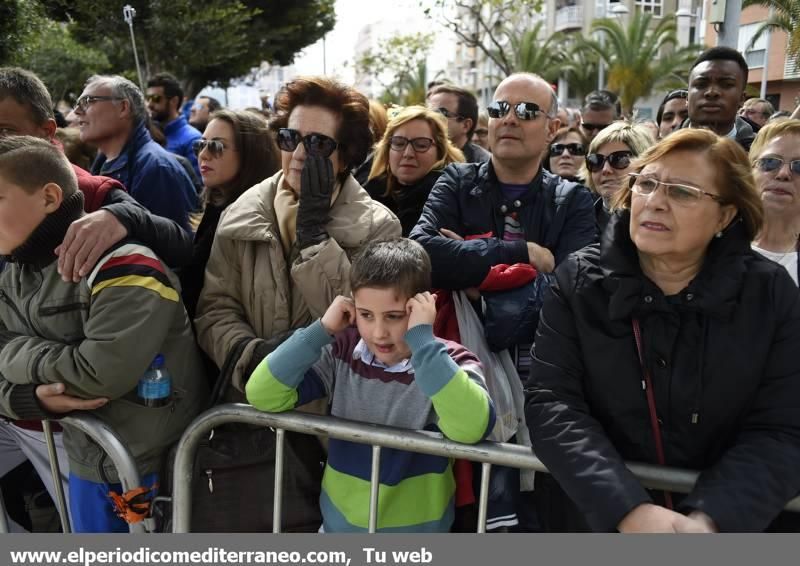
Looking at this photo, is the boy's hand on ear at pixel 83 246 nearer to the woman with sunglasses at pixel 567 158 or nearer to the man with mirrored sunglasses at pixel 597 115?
the woman with sunglasses at pixel 567 158

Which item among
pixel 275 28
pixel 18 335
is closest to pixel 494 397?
pixel 18 335

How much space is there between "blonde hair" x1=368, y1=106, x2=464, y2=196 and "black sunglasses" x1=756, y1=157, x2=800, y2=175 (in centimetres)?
151

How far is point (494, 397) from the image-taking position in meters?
2.34

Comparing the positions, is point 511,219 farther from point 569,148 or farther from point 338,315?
point 569,148

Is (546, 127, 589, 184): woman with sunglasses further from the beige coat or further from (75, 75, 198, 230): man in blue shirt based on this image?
(75, 75, 198, 230): man in blue shirt

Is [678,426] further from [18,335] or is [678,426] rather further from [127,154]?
[127,154]

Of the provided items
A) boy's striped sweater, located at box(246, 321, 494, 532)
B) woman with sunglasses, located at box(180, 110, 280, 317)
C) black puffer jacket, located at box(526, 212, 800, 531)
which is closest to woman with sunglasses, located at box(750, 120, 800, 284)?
black puffer jacket, located at box(526, 212, 800, 531)

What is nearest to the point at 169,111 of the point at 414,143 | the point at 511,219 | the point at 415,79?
the point at 414,143

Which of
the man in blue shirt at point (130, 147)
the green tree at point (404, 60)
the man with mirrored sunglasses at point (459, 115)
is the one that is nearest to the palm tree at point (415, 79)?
the green tree at point (404, 60)

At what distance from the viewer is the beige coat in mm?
2410

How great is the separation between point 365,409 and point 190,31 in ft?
56.1

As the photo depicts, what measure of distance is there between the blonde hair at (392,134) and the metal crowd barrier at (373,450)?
1.69 metres

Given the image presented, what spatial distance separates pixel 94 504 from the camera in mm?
2344
